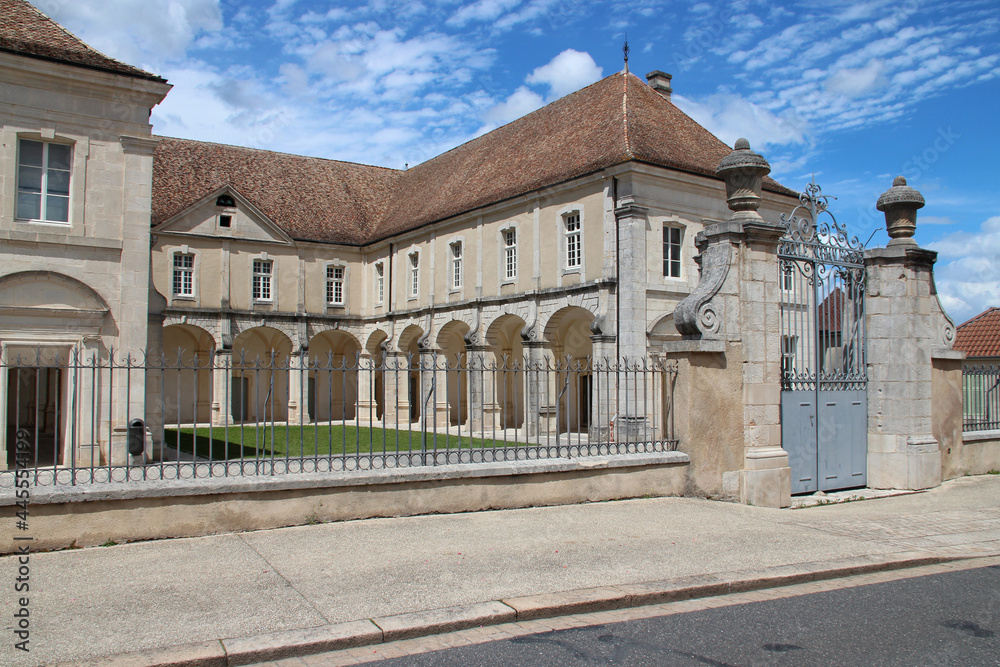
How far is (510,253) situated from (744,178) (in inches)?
562

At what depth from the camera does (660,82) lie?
987 inches

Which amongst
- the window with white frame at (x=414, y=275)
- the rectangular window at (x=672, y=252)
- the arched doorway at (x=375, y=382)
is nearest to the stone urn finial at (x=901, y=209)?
the rectangular window at (x=672, y=252)

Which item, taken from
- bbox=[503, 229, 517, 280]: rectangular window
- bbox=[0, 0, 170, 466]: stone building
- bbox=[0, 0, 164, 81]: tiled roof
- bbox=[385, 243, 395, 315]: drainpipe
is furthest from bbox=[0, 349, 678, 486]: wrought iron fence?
bbox=[0, 0, 164, 81]: tiled roof

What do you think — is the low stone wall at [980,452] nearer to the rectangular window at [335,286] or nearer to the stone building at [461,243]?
the stone building at [461,243]

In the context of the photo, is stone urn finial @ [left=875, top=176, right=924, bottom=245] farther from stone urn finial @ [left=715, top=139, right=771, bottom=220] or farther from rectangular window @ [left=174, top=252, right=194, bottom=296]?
rectangular window @ [left=174, top=252, right=194, bottom=296]

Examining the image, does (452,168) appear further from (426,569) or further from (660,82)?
(426,569)

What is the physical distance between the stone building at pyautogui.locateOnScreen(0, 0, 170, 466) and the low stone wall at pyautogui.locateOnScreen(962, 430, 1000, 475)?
42.1 feet

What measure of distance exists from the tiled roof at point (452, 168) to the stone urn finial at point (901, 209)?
8.47m

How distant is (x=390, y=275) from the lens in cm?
2945

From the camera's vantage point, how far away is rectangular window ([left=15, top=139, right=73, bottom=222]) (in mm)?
12305

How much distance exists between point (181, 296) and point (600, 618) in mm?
25291

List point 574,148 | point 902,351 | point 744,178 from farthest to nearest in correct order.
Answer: point 574,148
point 902,351
point 744,178

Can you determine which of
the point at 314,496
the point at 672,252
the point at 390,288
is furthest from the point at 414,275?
the point at 314,496

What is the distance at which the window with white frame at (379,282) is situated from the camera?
98.9ft
